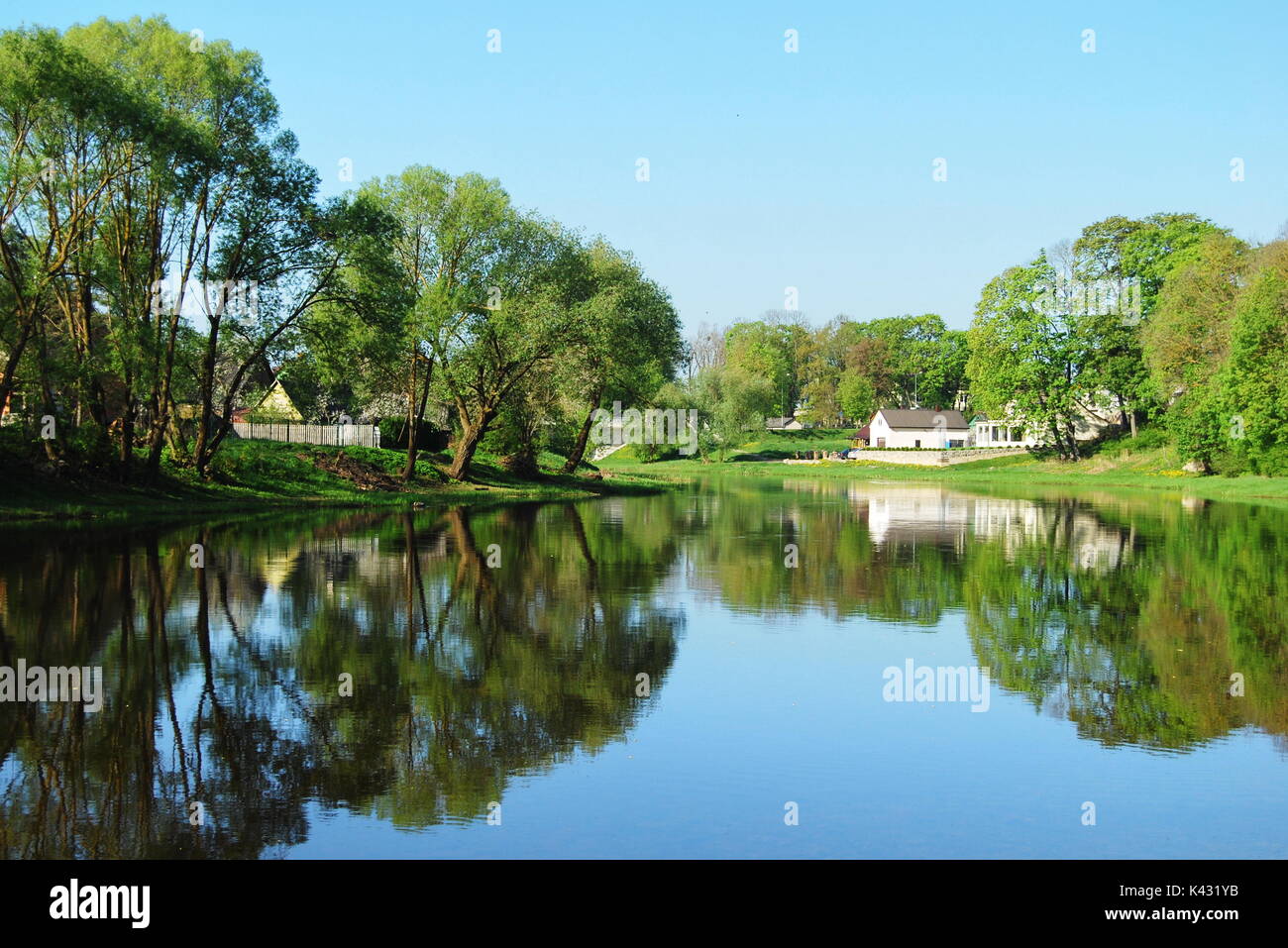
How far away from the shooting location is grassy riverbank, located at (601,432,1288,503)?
6241 centimetres

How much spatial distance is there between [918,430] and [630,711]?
120401mm

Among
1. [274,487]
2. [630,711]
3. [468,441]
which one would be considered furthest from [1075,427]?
[630,711]

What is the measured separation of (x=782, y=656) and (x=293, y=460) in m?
34.7

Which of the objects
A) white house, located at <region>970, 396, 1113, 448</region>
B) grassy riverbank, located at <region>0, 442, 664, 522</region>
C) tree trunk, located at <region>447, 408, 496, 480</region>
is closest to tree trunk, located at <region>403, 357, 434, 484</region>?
grassy riverbank, located at <region>0, 442, 664, 522</region>

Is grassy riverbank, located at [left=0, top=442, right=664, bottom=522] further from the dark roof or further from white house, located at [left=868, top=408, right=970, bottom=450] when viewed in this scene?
the dark roof

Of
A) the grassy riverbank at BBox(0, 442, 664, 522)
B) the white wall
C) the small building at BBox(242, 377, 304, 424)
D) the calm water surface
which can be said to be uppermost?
the small building at BBox(242, 377, 304, 424)

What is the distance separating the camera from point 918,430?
12756 cm

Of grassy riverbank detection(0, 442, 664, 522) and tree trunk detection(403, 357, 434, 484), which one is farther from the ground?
tree trunk detection(403, 357, 434, 484)

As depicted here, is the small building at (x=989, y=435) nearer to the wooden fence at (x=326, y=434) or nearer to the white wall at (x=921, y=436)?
the white wall at (x=921, y=436)

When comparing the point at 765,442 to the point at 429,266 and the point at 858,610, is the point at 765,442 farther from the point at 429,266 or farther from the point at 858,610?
the point at 858,610

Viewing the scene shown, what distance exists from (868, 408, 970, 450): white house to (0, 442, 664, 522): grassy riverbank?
70.9 m

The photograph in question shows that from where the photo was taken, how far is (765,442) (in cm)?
13750

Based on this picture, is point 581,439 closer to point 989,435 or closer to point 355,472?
point 355,472

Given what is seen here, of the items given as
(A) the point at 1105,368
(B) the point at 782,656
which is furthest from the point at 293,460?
(A) the point at 1105,368
